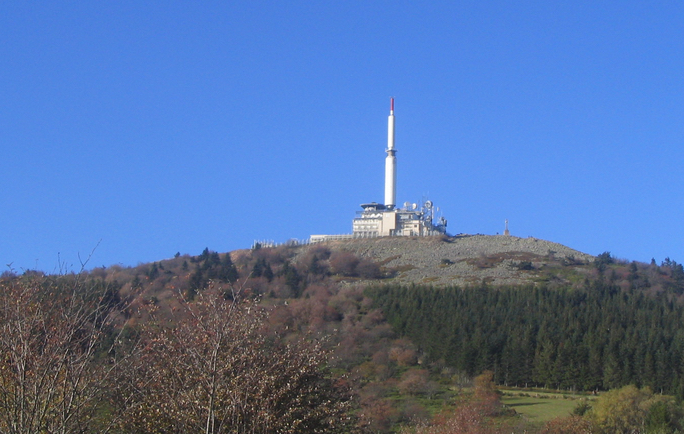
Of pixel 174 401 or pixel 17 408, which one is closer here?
pixel 17 408

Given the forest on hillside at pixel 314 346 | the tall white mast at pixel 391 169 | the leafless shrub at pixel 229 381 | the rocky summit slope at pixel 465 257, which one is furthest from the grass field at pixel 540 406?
the tall white mast at pixel 391 169

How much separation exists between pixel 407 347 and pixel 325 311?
34.4 feet

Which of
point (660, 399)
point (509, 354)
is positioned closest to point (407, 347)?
point (509, 354)

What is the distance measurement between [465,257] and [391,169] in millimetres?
14084

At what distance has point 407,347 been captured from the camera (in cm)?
5453

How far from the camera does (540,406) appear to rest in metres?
42.3

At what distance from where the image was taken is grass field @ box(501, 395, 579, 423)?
38938 millimetres

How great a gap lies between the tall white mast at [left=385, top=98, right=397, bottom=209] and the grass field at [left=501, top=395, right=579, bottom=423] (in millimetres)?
53402

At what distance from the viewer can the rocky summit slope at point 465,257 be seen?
83.2 metres

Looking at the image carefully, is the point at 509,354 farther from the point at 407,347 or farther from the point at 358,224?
the point at 358,224

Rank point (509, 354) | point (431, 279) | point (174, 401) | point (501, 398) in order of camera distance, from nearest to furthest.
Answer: point (174, 401) < point (501, 398) < point (509, 354) < point (431, 279)

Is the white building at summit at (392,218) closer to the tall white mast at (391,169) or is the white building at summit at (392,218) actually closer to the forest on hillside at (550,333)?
the tall white mast at (391,169)

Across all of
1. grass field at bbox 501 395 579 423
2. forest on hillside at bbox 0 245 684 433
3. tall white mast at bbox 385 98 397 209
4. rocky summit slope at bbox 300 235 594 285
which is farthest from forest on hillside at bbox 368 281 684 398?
tall white mast at bbox 385 98 397 209

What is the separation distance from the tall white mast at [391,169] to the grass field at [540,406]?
5340 centimetres
